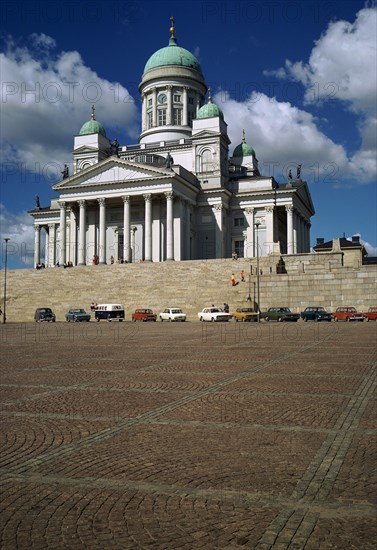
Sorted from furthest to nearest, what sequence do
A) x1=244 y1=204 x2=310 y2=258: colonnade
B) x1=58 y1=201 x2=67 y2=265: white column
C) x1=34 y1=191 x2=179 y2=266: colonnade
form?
x1=244 y1=204 x2=310 y2=258: colonnade → x1=58 y1=201 x2=67 y2=265: white column → x1=34 y1=191 x2=179 y2=266: colonnade

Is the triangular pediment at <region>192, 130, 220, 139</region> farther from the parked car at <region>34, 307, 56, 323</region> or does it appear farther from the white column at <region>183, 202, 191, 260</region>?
the parked car at <region>34, 307, 56, 323</region>

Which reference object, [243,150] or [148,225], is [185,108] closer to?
[243,150]

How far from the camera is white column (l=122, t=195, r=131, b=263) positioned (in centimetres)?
6962

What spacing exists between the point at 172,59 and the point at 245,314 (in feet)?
200

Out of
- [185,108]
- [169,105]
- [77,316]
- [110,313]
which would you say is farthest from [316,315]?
[169,105]

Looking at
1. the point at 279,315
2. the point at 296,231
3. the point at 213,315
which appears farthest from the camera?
the point at 296,231

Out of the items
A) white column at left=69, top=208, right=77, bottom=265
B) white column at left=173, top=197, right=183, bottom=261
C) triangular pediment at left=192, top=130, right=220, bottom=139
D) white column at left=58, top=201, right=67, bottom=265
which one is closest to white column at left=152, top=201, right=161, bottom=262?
white column at left=173, top=197, right=183, bottom=261

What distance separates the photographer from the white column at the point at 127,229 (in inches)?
2741

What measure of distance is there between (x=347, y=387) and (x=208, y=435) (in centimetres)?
451

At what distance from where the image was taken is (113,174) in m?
71.3

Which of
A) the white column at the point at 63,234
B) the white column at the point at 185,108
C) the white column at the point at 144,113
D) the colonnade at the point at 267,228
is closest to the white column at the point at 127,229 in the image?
the white column at the point at 63,234

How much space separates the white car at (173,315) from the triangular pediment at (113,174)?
28.2m

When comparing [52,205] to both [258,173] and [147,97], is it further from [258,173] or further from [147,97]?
[258,173]

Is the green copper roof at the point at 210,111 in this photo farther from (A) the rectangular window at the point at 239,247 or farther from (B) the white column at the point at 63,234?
(B) the white column at the point at 63,234
